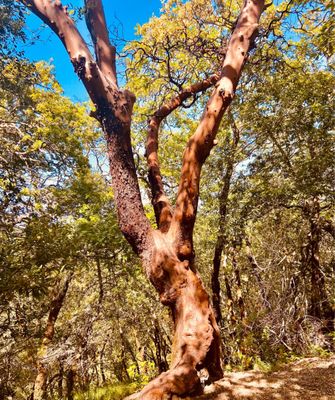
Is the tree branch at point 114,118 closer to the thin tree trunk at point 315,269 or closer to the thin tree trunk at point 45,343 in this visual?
the thin tree trunk at point 45,343

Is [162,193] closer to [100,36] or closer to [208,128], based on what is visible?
[208,128]

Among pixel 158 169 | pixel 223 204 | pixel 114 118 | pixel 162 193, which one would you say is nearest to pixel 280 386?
pixel 162 193

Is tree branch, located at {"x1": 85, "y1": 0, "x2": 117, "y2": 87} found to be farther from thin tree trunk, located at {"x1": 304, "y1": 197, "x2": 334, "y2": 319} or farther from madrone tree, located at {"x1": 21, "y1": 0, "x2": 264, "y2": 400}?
thin tree trunk, located at {"x1": 304, "y1": 197, "x2": 334, "y2": 319}

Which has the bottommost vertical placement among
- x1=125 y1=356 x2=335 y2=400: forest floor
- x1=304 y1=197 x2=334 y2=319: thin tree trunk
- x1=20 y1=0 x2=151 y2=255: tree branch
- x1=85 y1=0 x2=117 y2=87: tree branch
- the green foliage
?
the green foliage

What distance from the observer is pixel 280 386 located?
10.5ft

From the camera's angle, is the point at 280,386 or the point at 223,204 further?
the point at 223,204

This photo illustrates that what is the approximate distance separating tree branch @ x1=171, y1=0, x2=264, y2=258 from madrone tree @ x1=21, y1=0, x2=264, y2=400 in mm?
12

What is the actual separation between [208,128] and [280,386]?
2.99 m

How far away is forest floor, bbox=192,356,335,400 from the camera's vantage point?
2.89m

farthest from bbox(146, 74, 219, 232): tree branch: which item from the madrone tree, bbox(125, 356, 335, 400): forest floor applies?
bbox(125, 356, 335, 400): forest floor

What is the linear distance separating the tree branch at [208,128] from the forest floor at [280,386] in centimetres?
138

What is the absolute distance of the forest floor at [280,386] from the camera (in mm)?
2895

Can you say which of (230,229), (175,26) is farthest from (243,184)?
(175,26)

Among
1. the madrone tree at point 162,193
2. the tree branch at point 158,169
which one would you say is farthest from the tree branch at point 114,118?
the tree branch at point 158,169
